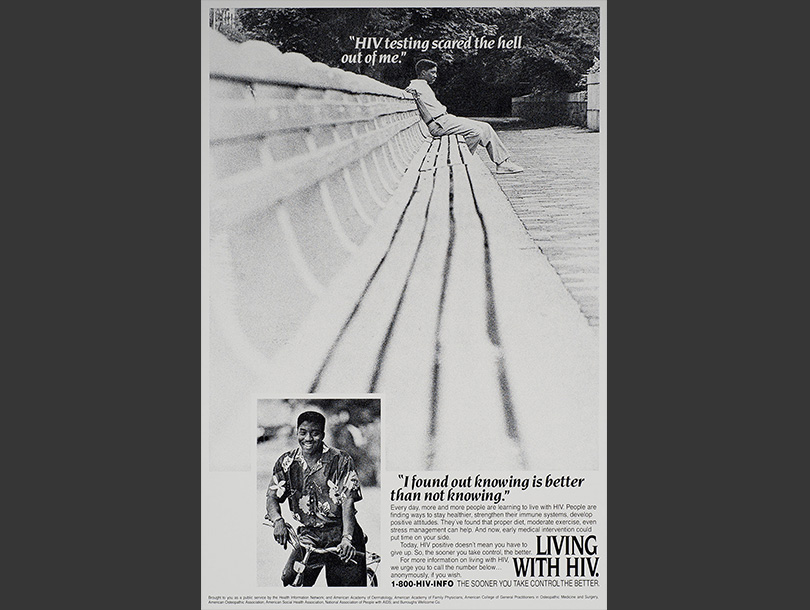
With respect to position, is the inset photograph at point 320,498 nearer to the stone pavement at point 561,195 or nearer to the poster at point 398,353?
the poster at point 398,353

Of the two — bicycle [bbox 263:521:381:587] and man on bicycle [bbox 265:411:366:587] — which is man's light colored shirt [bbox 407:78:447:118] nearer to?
man on bicycle [bbox 265:411:366:587]

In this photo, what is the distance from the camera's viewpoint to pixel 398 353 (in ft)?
15.4

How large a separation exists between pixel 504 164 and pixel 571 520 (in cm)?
162

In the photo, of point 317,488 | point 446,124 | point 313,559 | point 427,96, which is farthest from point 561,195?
point 313,559

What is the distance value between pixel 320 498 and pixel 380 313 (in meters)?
0.84

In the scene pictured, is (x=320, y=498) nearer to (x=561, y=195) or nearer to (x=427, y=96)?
(x=561, y=195)

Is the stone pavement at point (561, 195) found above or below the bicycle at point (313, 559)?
above

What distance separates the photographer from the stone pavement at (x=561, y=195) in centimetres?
477

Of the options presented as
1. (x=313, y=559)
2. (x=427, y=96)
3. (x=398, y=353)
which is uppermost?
(x=427, y=96)

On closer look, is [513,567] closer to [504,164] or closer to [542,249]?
[542,249]

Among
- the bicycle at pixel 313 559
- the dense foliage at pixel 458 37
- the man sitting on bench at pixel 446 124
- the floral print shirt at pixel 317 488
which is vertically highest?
the dense foliage at pixel 458 37

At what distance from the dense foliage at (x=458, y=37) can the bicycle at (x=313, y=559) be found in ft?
6.58

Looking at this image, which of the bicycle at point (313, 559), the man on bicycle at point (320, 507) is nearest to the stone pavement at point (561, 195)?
the man on bicycle at point (320, 507)
